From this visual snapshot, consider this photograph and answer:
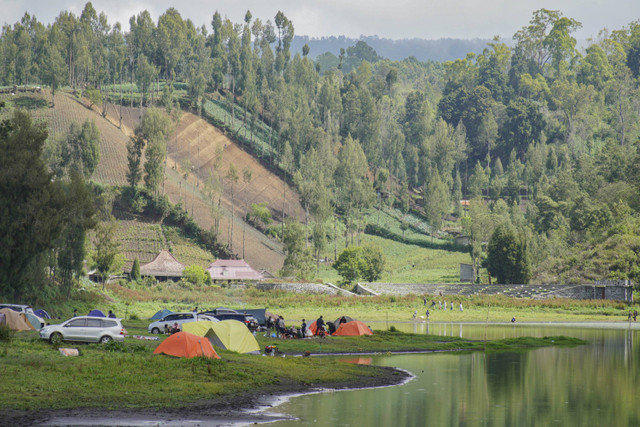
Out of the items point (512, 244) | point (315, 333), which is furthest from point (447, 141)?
point (315, 333)

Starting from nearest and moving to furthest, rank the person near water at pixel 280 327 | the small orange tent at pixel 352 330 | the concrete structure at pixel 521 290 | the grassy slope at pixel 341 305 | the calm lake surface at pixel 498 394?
the calm lake surface at pixel 498 394
the person near water at pixel 280 327
the small orange tent at pixel 352 330
the grassy slope at pixel 341 305
the concrete structure at pixel 521 290

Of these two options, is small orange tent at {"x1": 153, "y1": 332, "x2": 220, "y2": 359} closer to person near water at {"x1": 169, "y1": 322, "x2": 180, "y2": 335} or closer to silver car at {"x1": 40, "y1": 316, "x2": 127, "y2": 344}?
silver car at {"x1": 40, "y1": 316, "x2": 127, "y2": 344}

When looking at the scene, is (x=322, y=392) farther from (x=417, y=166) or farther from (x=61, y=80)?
(x=417, y=166)

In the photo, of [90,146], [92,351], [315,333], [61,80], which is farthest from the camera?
[61,80]

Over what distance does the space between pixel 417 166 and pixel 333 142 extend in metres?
19.7

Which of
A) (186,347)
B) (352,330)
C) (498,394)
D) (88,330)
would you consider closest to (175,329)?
(88,330)

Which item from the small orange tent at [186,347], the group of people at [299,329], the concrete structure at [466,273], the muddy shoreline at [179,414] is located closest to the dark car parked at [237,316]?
the group of people at [299,329]

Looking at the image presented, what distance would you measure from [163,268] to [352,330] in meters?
57.6

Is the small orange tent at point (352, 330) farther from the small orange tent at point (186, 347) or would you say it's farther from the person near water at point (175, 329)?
the small orange tent at point (186, 347)

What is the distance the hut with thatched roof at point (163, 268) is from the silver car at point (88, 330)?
6411cm

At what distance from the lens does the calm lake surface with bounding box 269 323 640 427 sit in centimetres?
2630

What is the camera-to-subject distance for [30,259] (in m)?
55.0

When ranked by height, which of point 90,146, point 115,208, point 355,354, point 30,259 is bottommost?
point 355,354

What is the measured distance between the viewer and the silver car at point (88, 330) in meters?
37.6
